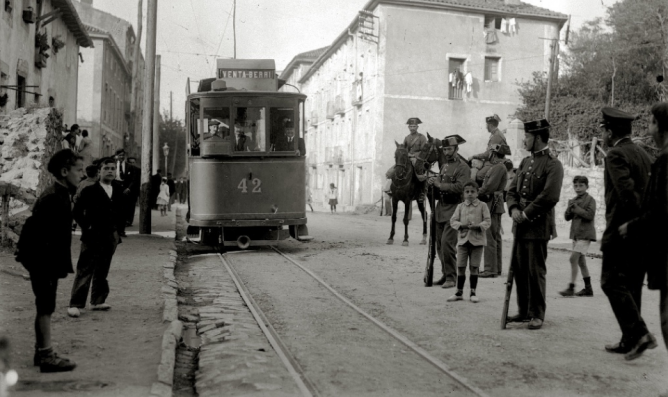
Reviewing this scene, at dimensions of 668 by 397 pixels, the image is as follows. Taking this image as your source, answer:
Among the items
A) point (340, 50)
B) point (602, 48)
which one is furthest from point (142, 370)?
point (340, 50)

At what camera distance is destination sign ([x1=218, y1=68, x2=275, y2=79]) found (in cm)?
1616

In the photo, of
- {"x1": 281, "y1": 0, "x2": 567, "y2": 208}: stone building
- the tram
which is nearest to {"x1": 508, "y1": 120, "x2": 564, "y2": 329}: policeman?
the tram

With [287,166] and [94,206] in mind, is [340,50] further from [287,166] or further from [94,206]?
[94,206]

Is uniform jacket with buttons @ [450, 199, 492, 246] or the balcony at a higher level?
the balcony

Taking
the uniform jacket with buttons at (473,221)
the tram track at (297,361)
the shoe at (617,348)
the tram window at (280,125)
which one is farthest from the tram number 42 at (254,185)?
the shoe at (617,348)

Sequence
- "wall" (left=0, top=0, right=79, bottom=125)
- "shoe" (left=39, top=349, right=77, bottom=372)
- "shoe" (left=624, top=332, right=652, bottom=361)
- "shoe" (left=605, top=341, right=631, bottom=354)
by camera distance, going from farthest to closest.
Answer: "wall" (left=0, top=0, right=79, bottom=125) → "shoe" (left=605, top=341, right=631, bottom=354) → "shoe" (left=624, top=332, right=652, bottom=361) → "shoe" (left=39, top=349, right=77, bottom=372)

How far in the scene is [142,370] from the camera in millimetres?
5465

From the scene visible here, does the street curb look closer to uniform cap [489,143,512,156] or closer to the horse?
uniform cap [489,143,512,156]

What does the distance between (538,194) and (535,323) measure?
47.8 inches

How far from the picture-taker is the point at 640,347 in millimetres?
5691

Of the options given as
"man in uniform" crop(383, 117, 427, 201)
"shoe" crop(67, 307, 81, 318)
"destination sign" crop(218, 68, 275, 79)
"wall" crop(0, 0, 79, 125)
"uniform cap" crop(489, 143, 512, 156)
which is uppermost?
"wall" crop(0, 0, 79, 125)

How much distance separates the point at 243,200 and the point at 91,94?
33.0 meters

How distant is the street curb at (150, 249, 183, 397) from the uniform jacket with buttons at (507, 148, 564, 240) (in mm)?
3308

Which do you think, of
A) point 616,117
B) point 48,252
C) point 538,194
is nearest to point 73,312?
point 48,252
